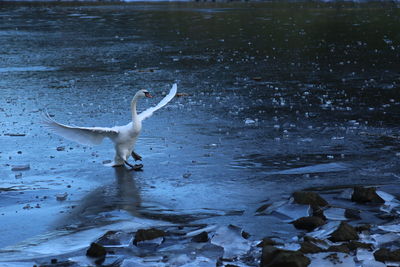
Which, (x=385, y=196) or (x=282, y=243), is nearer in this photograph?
(x=282, y=243)

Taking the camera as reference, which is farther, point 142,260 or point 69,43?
point 69,43

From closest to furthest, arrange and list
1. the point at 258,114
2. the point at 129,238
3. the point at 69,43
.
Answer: the point at 129,238 → the point at 258,114 → the point at 69,43

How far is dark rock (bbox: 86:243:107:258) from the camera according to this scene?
6.94m

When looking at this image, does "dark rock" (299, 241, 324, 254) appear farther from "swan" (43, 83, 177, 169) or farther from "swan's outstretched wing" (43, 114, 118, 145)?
"swan's outstretched wing" (43, 114, 118, 145)

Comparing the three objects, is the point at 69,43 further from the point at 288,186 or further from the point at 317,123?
the point at 288,186

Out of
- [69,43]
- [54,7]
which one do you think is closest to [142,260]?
[69,43]

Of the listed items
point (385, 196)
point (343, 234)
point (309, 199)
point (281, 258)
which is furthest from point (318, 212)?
point (281, 258)

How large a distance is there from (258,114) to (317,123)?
117 centimetres

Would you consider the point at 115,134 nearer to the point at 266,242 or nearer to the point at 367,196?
the point at 367,196

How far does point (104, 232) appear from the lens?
7.69 meters

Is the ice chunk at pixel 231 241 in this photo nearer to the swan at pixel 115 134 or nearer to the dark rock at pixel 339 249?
the dark rock at pixel 339 249

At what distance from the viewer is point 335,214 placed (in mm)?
7824

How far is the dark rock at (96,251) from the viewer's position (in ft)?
22.8

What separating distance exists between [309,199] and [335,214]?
0.35 meters
